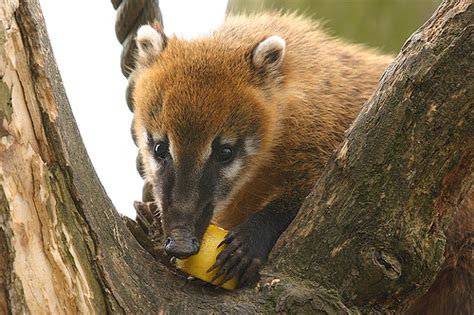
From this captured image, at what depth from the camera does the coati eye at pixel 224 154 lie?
4754mm

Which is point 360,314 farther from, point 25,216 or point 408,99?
point 25,216

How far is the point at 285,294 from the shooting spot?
11.8 feet

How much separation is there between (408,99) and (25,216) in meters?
1.90

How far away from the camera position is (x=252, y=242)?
4.07 metres

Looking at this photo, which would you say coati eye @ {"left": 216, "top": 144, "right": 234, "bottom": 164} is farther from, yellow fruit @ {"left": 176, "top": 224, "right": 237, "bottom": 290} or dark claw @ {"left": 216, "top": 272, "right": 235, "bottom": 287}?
dark claw @ {"left": 216, "top": 272, "right": 235, "bottom": 287}

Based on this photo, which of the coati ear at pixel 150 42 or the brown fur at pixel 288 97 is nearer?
the brown fur at pixel 288 97

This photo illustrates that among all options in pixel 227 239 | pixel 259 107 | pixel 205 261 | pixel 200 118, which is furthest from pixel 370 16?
pixel 205 261

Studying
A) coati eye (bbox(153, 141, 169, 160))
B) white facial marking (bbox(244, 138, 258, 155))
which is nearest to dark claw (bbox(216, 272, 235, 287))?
coati eye (bbox(153, 141, 169, 160))

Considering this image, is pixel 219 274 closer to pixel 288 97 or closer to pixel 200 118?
pixel 200 118

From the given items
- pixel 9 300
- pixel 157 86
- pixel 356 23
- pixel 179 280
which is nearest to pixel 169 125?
pixel 157 86

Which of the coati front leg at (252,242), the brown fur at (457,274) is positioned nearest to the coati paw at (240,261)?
the coati front leg at (252,242)

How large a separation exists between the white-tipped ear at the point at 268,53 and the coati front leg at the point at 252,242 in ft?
3.56

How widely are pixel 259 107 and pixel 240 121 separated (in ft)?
0.71

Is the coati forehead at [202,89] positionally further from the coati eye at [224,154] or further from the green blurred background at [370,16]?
the green blurred background at [370,16]
